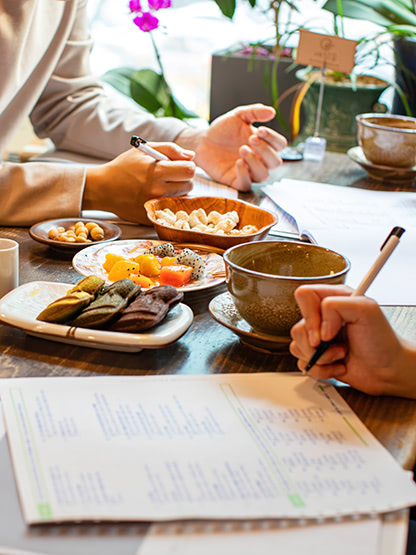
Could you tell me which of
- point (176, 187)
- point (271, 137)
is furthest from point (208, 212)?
point (271, 137)

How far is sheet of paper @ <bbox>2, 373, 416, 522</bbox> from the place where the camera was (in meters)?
0.51

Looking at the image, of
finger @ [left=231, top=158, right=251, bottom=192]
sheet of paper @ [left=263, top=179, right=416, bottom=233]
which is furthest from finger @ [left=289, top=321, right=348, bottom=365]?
finger @ [left=231, top=158, right=251, bottom=192]

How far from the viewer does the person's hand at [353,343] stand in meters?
0.65

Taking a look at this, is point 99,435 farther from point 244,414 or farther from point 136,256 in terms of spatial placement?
point 136,256

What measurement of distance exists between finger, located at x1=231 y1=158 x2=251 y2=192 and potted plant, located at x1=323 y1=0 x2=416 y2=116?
0.82 metres

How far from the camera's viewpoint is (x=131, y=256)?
0.98m

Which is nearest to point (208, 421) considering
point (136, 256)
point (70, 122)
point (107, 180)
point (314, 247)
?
point (314, 247)

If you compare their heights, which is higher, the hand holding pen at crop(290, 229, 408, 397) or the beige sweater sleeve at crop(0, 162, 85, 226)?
the hand holding pen at crop(290, 229, 408, 397)

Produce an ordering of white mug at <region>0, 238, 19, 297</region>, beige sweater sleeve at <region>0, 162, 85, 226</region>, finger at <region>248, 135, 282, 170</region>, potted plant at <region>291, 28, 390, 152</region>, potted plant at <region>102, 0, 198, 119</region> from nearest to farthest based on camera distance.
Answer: white mug at <region>0, 238, 19, 297</region> → beige sweater sleeve at <region>0, 162, 85, 226</region> → finger at <region>248, 135, 282, 170</region> → potted plant at <region>291, 28, 390, 152</region> → potted plant at <region>102, 0, 198, 119</region>

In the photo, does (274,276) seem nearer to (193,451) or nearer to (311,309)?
(311,309)

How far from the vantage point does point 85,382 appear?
0.67m

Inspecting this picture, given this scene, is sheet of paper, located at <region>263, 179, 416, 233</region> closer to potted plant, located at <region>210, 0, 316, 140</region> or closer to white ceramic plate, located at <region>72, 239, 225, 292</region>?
white ceramic plate, located at <region>72, 239, 225, 292</region>

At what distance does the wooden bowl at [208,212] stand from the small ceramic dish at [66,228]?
7cm

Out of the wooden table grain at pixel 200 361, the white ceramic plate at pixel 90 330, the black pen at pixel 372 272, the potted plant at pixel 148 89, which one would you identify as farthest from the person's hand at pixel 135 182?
the potted plant at pixel 148 89
